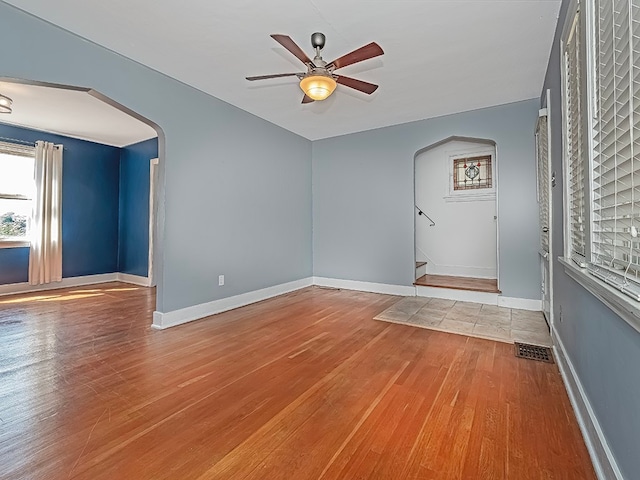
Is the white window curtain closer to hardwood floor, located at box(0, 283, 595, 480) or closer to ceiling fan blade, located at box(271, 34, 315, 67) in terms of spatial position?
hardwood floor, located at box(0, 283, 595, 480)

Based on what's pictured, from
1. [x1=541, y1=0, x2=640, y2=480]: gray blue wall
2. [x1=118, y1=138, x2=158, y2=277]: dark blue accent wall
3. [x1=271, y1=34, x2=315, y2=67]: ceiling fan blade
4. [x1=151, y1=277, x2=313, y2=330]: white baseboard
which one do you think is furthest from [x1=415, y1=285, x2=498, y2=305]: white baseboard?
[x1=118, y1=138, x2=158, y2=277]: dark blue accent wall

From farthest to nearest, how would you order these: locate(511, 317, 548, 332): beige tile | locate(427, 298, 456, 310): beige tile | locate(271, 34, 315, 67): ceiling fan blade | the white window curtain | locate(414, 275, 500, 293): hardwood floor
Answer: the white window curtain → locate(414, 275, 500, 293): hardwood floor → locate(427, 298, 456, 310): beige tile → locate(511, 317, 548, 332): beige tile → locate(271, 34, 315, 67): ceiling fan blade

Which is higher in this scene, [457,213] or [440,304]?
[457,213]

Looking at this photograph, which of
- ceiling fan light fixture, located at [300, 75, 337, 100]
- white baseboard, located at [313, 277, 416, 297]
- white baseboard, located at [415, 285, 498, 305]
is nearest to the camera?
ceiling fan light fixture, located at [300, 75, 337, 100]

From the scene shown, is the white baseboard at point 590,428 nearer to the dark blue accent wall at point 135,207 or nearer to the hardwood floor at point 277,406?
the hardwood floor at point 277,406

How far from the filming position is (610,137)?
126cm

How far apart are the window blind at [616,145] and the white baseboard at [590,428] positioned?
2.26 ft

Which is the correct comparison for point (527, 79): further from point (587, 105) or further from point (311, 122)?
point (311, 122)

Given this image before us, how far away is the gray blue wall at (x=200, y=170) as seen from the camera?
2.53 meters

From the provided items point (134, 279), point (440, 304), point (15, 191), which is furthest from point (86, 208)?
point (440, 304)

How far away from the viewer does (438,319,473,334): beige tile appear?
10.5 feet

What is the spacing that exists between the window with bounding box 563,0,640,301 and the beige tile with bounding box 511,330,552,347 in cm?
136

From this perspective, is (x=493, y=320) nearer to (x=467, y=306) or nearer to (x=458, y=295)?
(x=467, y=306)

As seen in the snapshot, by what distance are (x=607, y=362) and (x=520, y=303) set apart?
10.0 ft
